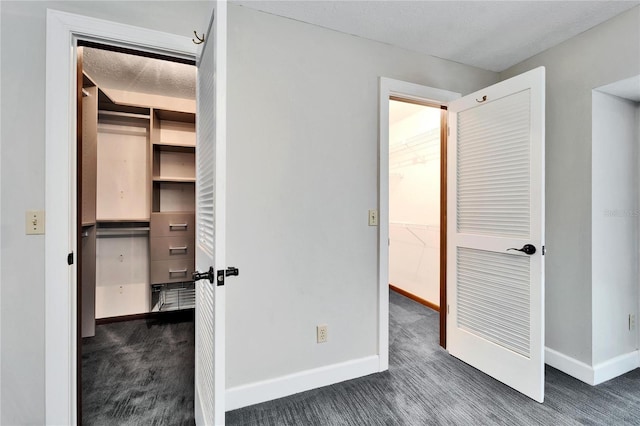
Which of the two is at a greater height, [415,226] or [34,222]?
[34,222]

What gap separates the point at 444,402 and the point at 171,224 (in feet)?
9.32

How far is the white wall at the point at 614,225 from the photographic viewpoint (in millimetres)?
2066

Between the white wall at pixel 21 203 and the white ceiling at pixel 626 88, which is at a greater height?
the white ceiling at pixel 626 88

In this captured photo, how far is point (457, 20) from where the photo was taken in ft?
6.31

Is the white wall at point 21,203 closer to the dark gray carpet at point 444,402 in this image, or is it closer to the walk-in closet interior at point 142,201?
the dark gray carpet at point 444,402

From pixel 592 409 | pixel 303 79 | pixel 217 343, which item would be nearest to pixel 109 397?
pixel 217 343

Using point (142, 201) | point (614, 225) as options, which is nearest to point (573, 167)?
point (614, 225)

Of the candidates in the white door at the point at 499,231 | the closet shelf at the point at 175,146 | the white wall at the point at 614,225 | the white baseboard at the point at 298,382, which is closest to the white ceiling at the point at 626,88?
the white wall at the point at 614,225

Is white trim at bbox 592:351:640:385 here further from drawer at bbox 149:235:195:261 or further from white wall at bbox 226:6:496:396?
drawer at bbox 149:235:195:261

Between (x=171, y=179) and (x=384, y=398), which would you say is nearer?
(x=384, y=398)

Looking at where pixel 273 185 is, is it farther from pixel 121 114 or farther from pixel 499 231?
pixel 121 114

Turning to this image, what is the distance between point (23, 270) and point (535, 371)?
2.86 metres

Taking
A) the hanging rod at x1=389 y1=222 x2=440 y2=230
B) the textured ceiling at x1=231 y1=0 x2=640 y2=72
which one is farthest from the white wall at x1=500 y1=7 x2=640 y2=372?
the hanging rod at x1=389 y1=222 x2=440 y2=230

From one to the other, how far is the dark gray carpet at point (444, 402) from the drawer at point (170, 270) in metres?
1.76
